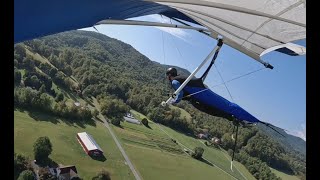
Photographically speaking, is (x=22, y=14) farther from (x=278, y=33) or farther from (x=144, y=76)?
(x=144, y=76)

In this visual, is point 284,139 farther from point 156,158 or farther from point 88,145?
point 88,145

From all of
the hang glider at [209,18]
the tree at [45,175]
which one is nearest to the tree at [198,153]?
the tree at [45,175]

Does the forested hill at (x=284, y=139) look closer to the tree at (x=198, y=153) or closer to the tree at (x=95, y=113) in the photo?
the tree at (x=198, y=153)

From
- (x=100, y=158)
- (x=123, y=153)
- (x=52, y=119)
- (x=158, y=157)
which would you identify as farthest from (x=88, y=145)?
(x=158, y=157)

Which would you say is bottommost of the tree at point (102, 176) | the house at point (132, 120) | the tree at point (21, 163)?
the tree at point (102, 176)

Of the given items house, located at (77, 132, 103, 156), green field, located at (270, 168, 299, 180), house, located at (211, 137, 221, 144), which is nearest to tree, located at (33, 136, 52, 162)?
house, located at (77, 132, 103, 156)

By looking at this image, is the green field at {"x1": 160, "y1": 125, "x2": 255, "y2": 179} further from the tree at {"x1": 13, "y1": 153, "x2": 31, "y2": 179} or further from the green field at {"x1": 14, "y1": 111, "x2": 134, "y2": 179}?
the tree at {"x1": 13, "y1": 153, "x2": 31, "y2": 179}

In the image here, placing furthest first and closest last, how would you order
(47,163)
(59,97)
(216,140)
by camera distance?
(216,140)
(59,97)
(47,163)
